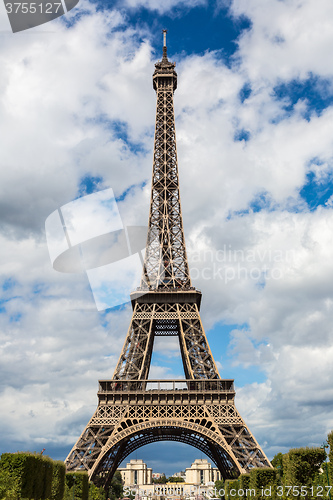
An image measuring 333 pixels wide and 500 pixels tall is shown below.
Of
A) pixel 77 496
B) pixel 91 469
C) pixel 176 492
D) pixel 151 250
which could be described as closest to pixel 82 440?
pixel 91 469

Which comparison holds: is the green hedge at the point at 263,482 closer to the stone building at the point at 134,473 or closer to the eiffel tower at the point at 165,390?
the eiffel tower at the point at 165,390

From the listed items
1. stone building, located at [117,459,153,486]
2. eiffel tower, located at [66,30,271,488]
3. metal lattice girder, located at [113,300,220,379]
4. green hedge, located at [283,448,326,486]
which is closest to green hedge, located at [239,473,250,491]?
eiffel tower, located at [66,30,271,488]

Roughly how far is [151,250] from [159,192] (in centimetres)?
916

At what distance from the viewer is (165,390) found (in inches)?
1928

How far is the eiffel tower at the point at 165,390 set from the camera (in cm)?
4541

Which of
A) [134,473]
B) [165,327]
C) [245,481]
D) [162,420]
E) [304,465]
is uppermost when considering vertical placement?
[165,327]

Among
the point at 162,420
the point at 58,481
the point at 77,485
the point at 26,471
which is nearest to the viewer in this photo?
the point at 26,471

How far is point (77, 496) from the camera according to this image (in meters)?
39.5

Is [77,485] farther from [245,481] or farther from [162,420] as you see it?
[245,481]

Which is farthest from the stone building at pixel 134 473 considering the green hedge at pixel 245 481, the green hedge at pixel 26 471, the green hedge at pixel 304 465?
the green hedge at pixel 26 471

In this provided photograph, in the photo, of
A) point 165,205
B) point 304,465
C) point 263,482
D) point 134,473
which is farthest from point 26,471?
point 134,473

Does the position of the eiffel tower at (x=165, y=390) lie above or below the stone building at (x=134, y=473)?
above

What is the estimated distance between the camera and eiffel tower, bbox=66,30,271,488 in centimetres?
4541

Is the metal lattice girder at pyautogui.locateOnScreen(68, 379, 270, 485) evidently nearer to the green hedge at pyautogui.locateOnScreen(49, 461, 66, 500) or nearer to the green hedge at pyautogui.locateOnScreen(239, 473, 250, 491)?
the green hedge at pyautogui.locateOnScreen(239, 473, 250, 491)
